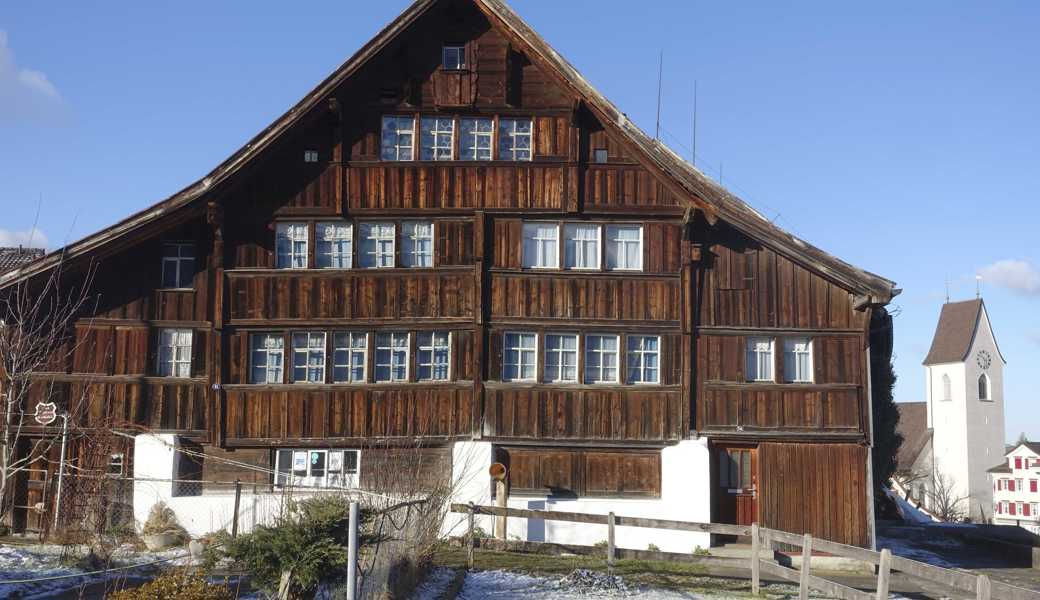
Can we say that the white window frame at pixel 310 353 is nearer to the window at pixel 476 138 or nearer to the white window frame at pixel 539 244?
the white window frame at pixel 539 244

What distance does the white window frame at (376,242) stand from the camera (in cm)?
2542

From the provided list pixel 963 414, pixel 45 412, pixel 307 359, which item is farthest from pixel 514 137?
pixel 963 414

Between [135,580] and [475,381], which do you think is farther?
[475,381]

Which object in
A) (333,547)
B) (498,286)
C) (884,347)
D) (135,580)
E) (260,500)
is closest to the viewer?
(333,547)

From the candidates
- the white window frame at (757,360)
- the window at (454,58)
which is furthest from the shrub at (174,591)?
the window at (454,58)

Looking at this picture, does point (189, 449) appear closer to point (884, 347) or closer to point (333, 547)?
point (333, 547)

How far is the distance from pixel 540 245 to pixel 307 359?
590cm

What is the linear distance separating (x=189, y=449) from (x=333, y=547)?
13100 mm

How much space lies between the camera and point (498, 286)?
2534 centimetres

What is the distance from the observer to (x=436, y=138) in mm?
25672

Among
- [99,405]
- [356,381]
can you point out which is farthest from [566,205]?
[99,405]

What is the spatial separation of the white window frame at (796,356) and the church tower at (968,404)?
79.2 meters

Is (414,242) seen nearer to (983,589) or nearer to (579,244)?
(579,244)

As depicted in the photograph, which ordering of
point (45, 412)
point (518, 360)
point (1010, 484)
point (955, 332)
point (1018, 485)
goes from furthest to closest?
point (955, 332), point (1010, 484), point (1018, 485), point (518, 360), point (45, 412)
